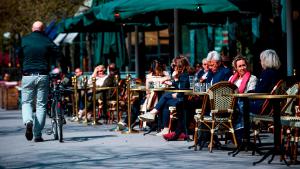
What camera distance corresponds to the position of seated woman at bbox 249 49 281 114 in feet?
42.6

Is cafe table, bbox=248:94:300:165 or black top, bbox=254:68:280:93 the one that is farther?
black top, bbox=254:68:280:93

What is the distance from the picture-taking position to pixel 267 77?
13000 millimetres

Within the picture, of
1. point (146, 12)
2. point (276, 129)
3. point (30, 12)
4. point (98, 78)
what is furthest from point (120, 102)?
point (30, 12)

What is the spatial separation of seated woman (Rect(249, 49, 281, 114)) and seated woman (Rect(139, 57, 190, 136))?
2527 mm

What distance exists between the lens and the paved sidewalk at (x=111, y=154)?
11789 mm

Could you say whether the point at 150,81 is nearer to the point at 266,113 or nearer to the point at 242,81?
the point at 242,81

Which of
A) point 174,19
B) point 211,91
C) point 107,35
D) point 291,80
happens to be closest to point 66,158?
point 211,91

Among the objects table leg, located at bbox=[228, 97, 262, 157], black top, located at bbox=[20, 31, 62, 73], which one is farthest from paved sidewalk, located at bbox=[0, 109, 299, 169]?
black top, located at bbox=[20, 31, 62, 73]

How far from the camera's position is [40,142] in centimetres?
1572

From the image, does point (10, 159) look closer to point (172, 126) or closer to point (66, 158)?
point (66, 158)

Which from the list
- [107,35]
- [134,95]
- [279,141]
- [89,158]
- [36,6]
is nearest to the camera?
[279,141]

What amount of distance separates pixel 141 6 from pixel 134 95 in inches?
104

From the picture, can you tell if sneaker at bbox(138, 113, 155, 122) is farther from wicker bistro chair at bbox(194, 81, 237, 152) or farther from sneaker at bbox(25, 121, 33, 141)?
wicker bistro chair at bbox(194, 81, 237, 152)

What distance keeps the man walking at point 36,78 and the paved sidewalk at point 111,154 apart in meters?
0.35
